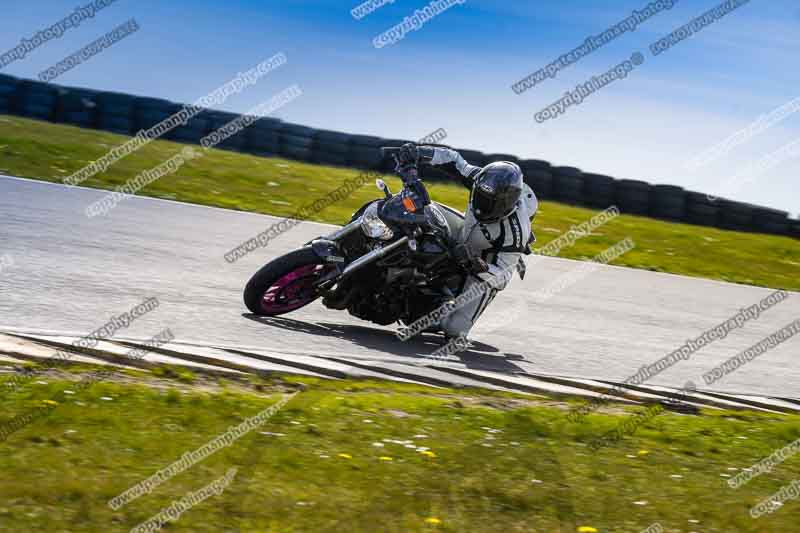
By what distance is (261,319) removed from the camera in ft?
26.4

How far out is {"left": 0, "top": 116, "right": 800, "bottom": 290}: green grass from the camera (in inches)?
631

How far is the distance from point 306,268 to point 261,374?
55.2 inches

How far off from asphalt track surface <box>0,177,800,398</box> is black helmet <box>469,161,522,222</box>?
3.95 ft

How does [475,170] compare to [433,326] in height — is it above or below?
above

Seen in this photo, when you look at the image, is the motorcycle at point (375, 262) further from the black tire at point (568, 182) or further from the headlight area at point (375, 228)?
the black tire at point (568, 182)

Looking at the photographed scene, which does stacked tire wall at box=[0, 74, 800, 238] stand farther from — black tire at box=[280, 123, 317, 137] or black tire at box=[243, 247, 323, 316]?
black tire at box=[243, 247, 323, 316]

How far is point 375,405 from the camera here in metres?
6.27

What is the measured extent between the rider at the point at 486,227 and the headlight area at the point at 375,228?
510mm

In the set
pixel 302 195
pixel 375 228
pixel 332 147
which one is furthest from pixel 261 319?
pixel 332 147

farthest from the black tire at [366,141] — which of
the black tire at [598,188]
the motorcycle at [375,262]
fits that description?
the motorcycle at [375,262]

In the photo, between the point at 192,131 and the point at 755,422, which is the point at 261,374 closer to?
the point at 755,422

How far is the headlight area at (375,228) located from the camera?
770 cm

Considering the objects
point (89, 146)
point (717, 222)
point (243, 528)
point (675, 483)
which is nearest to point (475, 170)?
point (675, 483)

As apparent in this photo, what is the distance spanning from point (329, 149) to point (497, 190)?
14.0 m
